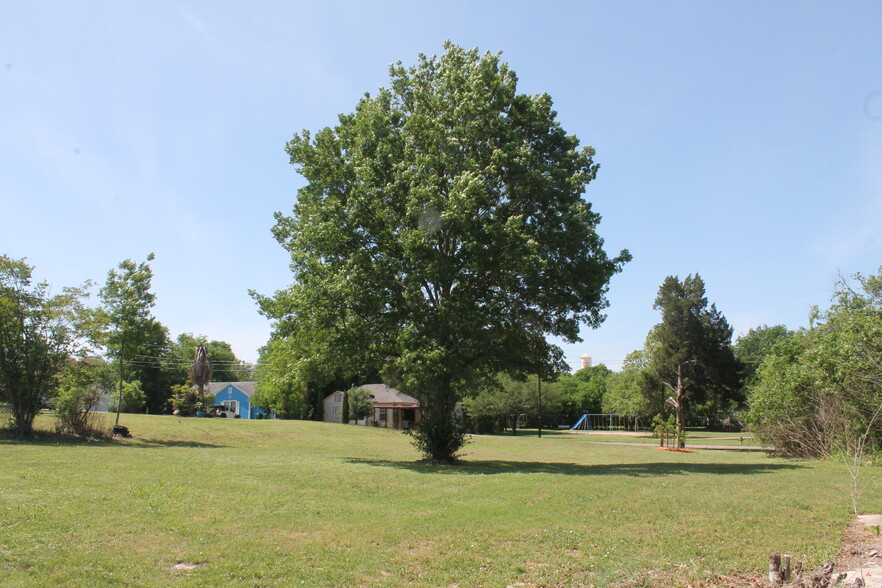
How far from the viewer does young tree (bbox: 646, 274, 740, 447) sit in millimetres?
55781

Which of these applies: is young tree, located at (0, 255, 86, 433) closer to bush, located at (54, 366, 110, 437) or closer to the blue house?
bush, located at (54, 366, 110, 437)

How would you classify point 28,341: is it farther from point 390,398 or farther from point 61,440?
point 390,398

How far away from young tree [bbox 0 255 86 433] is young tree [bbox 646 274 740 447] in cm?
4627

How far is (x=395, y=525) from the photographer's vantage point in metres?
8.99

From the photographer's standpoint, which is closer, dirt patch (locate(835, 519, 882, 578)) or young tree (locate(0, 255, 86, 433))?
dirt patch (locate(835, 519, 882, 578))

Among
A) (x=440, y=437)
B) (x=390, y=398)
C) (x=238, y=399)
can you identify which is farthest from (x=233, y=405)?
(x=440, y=437)

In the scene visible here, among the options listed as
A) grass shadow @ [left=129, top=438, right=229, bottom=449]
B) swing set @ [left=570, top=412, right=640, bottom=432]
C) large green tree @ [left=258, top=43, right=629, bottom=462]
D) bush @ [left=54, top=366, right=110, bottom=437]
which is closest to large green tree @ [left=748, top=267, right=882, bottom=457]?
large green tree @ [left=258, top=43, right=629, bottom=462]

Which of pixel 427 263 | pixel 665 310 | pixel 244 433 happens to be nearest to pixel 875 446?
pixel 427 263

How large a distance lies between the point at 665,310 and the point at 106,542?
184ft

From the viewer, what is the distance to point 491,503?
11.1 metres

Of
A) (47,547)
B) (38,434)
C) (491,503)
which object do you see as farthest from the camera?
(38,434)

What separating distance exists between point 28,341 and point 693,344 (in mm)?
51477

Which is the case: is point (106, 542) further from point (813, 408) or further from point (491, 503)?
point (813, 408)

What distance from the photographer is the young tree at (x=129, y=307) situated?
28969 millimetres
